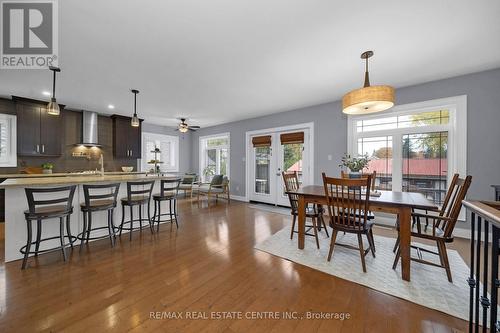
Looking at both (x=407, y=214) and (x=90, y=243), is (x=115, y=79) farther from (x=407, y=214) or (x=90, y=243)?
(x=407, y=214)

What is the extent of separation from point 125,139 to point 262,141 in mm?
4020

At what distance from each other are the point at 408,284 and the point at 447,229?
0.66 meters

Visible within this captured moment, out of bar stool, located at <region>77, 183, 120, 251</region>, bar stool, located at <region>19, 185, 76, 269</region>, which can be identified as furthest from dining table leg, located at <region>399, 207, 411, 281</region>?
bar stool, located at <region>19, 185, 76, 269</region>

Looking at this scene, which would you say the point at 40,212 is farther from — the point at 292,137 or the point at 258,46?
the point at 292,137

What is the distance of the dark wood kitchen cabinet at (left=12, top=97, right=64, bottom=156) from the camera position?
13.5ft

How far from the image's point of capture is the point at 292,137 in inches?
199

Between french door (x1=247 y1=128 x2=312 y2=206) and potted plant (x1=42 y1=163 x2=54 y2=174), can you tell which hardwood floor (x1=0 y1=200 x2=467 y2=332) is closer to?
french door (x1=247 y1=128 x2=312 y2=206)

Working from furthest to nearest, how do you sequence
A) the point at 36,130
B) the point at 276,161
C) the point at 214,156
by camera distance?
the point at 214,156, the point at 276,161, the point at 36,130

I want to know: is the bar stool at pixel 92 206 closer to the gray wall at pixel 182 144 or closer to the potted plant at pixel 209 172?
the gray wall at pixel 182 144

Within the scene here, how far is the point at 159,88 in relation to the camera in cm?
361

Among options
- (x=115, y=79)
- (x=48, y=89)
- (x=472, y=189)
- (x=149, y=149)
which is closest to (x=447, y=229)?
(x=472, y=189)

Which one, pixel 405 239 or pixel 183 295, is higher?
pixel 405 239

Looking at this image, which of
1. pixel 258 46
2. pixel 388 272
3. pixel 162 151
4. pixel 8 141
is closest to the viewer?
pixel 388 272

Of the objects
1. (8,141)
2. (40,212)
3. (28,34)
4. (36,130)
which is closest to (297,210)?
(40,212)
